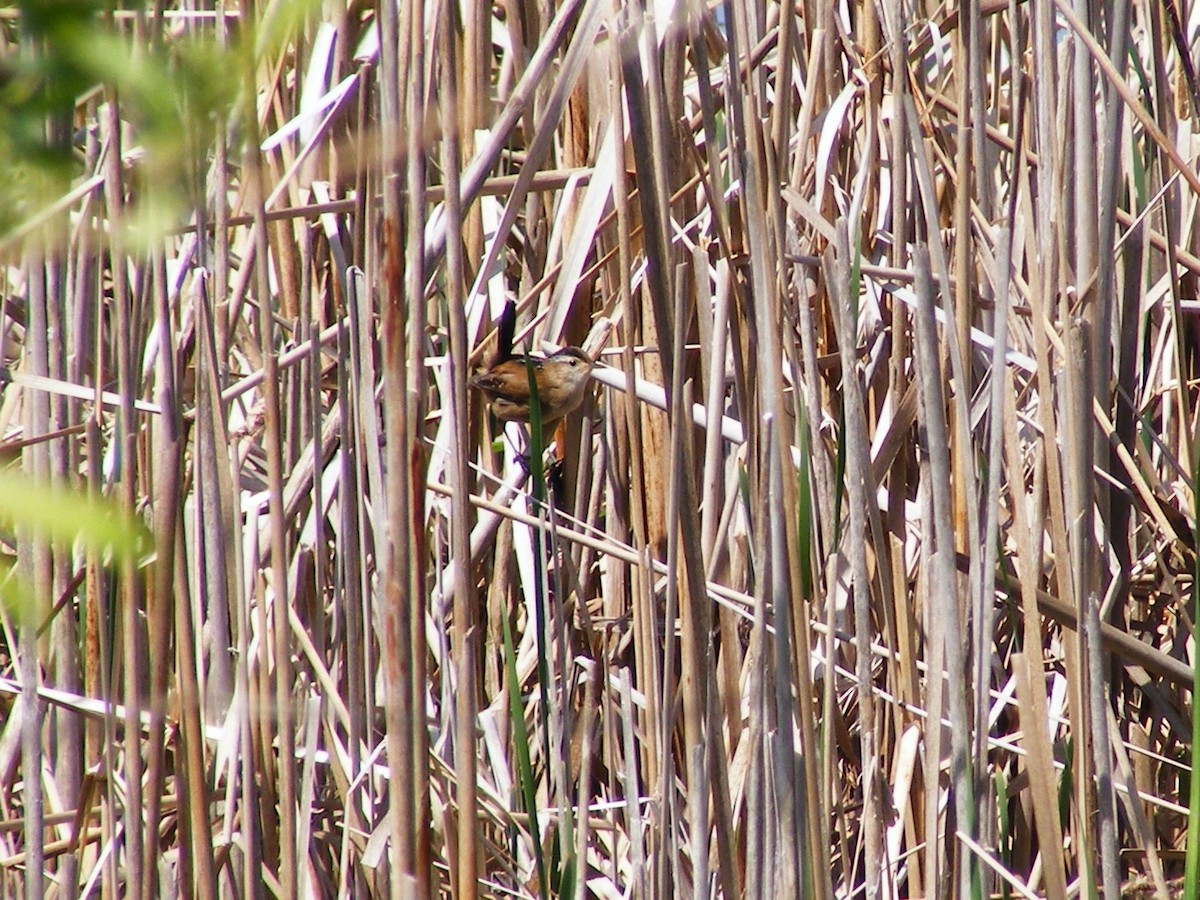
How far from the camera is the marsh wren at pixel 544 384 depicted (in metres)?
1.82

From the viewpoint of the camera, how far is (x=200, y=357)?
1.27 meters

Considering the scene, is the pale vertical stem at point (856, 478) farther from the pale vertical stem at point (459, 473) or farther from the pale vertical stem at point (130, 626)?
the pale vertical stem at point (130, 626)

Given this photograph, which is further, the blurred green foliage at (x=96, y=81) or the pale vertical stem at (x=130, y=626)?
the pale vertical stem at (x=130, y=626)

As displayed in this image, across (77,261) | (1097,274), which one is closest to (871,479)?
A: (1097,274)

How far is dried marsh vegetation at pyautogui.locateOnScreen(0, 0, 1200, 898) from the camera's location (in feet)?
3.77

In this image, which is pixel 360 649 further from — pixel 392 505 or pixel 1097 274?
pixel 1097 274

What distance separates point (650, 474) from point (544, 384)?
0.69 feet

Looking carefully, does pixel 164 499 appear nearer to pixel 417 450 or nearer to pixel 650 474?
pixel 417 450

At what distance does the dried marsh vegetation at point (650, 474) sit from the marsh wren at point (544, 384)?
0.07 m

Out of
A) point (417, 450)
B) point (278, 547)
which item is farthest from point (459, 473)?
point (278, 547)

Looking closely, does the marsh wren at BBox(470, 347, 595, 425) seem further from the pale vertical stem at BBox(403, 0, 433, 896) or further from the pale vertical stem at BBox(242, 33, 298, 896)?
the pale vertical stem at BBox(403, 0, 433, 896)

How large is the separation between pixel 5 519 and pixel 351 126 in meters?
1.60

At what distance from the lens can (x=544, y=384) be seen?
5.87ft

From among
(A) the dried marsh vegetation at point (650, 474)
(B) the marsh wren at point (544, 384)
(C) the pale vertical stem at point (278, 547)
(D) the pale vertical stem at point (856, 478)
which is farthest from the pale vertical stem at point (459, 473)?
(B) the marsh wren at point (544, 384)
